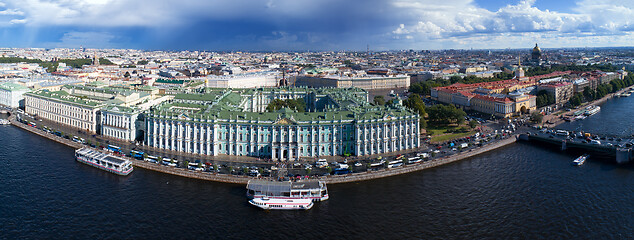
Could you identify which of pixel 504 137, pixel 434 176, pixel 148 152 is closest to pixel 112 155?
pixel 148 152

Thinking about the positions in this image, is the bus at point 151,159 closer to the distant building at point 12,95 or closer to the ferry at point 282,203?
the ferry at point 282,203

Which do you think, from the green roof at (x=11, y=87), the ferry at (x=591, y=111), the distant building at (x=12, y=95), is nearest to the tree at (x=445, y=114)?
the ferry at (x=591, y=111)

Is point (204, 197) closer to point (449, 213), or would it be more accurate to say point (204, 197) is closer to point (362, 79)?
point (449, 213)

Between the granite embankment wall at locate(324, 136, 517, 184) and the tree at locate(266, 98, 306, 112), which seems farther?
the tree at locate(266, 98, 306, 112)

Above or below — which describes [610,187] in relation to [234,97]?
below

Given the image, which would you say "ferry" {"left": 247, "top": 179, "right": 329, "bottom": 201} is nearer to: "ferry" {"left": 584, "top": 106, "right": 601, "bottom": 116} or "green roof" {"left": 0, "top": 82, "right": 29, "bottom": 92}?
"ferry" {"left": 584, "top": 106, "right": 601, "bottom": 116}

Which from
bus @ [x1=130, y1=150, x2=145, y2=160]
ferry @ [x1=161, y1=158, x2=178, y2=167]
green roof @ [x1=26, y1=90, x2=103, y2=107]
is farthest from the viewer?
green roof @ [x1=26, y1=90, x2=103, y2=107]

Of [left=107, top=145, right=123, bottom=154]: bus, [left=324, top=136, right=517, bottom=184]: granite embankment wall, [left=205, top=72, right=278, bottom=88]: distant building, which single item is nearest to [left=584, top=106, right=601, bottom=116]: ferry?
[left=324, top=136, right=517, bottom=184]: granite embankment wall
